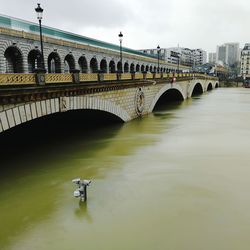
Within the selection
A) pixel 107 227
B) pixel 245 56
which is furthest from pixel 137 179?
pixel 245 56

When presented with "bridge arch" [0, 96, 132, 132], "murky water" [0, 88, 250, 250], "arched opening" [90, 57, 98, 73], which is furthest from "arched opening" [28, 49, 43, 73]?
"murky water" [0, 88, 250, 250]

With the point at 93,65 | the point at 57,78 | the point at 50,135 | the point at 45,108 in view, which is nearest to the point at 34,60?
the point at 93,65

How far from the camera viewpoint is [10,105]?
36.9ft

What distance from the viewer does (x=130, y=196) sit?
11.0 m

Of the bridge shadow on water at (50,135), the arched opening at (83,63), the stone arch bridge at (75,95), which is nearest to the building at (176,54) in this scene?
the arched opening at (83,63)

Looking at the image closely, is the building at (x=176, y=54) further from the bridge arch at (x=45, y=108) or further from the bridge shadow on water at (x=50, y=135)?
the bridge arch at (x=45, y=108)

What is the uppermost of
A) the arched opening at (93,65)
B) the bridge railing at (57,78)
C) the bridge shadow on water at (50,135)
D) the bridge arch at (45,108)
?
the arched opening at (93,65)

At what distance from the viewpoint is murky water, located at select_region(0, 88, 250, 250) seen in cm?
824

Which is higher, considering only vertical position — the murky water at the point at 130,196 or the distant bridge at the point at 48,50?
the distant bridge at the point at 48,50

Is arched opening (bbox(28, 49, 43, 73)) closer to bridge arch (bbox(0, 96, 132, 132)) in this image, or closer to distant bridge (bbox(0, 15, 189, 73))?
distant bridge (bbox(0, 15, 189, 73))

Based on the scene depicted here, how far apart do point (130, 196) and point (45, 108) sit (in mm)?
6280

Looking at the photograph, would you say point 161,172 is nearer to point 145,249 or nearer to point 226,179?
point 226,179

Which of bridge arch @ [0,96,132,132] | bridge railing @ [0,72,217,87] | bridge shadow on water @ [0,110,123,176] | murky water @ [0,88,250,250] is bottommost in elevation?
murky water @ [0,88,250,250]

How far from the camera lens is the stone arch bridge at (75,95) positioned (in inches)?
443
